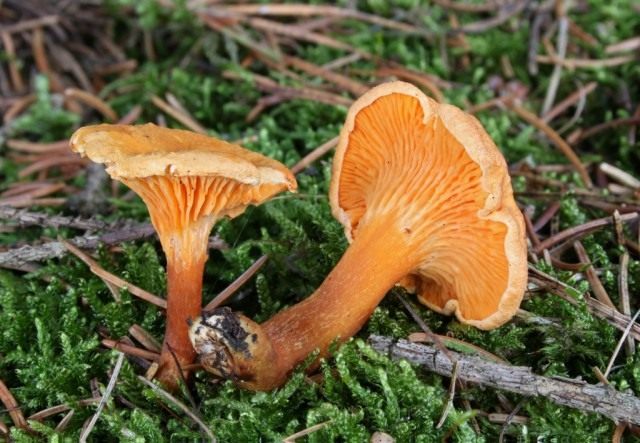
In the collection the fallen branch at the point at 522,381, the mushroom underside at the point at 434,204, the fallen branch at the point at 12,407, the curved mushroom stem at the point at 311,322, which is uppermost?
the mushroom underside at the point at 434,204

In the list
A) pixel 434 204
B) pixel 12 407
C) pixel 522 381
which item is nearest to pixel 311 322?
pixel 434 204

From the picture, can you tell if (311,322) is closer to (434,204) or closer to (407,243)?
(407,243)

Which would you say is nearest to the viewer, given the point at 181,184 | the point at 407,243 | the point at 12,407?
the point at 181,184

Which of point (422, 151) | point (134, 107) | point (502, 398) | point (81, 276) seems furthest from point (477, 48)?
point (81, 276)

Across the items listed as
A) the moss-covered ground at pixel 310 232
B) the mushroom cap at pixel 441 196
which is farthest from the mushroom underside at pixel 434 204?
the moss-covered ground at pixel 310 232

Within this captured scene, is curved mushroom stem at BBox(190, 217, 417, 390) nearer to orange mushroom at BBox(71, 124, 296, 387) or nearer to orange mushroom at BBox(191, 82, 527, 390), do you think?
orange mushroom at BBox(191, 82, 527, 390)

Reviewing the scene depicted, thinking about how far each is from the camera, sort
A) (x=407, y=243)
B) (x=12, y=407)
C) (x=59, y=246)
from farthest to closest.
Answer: (x=59, y=246)
(x=407, y=243)
(x=12, y=407)

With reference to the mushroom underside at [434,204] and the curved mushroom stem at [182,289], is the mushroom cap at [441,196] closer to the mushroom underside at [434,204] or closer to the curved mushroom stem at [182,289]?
the mushroom underside at [434,204]
